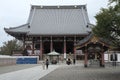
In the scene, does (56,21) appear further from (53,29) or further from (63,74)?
(63,74)

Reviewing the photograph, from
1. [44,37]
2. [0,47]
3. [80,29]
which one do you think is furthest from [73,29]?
[0,47]

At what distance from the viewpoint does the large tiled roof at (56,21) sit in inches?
2902

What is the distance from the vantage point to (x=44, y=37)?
7344cm

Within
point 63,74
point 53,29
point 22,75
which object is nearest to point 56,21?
point 53,29

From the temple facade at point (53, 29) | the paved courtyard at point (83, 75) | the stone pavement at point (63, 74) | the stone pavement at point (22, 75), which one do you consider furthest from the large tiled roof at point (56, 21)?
the paved courtyard at point (83, 75)

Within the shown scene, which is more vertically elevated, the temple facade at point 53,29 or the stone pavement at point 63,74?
the temple facade at point 53,29

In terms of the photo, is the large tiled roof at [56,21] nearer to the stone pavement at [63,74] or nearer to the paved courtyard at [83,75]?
the stone pavement at [63,74]

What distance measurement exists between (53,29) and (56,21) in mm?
4668

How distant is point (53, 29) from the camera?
74.7m

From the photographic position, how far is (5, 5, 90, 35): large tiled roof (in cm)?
7370

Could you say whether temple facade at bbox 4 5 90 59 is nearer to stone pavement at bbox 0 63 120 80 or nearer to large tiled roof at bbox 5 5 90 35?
large tiled roof at bbox 5 5 90 35

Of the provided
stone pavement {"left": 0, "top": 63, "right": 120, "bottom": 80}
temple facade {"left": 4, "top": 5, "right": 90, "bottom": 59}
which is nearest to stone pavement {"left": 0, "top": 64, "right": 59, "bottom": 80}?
stone pavement {"left": 0, "top": 63, "right": 120, "bottom": 80}

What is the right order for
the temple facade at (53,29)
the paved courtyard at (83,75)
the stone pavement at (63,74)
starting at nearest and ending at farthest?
the paved courtyard at (83,75)
the stone pavement at (63,74)
the temple facade at (53,29)

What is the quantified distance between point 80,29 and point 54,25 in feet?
21.0
